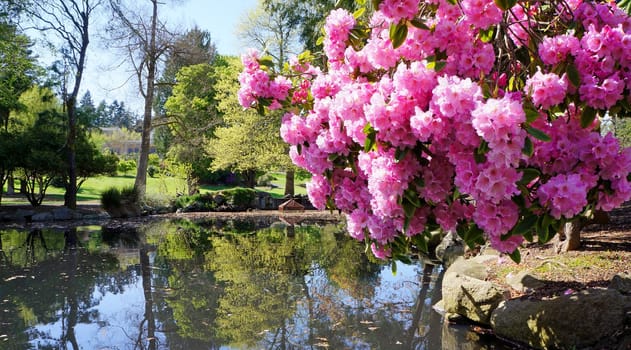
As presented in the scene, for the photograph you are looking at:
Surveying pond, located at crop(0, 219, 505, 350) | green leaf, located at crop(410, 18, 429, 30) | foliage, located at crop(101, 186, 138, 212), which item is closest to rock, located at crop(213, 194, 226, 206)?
foliage, located at crop(101, 186, 138, 212)

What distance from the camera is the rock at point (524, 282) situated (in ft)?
17.1

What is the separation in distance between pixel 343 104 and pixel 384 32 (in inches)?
20.2

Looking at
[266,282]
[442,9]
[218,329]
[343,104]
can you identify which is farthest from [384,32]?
[266,282]

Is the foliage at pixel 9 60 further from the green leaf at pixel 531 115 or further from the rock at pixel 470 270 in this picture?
the green leaf at pixel 531 115

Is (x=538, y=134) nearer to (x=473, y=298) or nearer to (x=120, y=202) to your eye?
(x=473, y=298)

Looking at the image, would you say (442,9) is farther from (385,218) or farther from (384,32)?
(385,218)

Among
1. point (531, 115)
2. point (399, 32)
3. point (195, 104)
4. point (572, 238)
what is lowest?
point (572, 238)

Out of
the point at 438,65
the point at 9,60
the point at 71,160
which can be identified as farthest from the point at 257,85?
the point at 9,60

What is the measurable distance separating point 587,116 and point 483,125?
2.21 feet

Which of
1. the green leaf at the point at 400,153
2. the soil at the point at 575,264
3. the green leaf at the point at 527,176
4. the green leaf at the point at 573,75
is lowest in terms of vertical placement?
the soil at the point at 575,264

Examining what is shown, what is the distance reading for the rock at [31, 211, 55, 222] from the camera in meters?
15.2

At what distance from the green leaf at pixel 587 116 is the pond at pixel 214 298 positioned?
2.21m

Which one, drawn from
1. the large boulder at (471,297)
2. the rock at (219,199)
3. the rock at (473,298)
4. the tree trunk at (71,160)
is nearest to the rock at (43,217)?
the tree trunk at (71,160)

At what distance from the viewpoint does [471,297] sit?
16.4 ft
